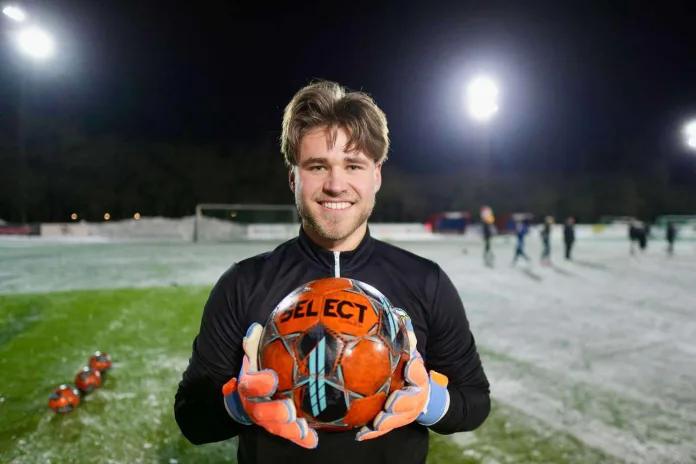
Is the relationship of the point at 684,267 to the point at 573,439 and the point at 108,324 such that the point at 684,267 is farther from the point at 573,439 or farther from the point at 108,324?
the point at 108,324

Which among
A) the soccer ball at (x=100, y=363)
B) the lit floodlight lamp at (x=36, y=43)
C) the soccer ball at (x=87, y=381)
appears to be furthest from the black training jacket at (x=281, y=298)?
the lit floodlight lamp at (x=36, y=43)

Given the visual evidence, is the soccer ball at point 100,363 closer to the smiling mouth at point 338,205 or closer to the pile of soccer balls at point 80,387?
the pile of soccer balls at point 80,387

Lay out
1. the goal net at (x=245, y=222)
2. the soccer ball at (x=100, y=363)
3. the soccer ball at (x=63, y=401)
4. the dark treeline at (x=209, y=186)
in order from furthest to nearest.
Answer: the dark treeline at (x=209, y=186), the goal net at (x=245, y=222), the soccer ball at (x=100, y=363), the soccer ball at (x=63, y=401)

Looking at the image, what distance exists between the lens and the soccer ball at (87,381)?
4.88 meters

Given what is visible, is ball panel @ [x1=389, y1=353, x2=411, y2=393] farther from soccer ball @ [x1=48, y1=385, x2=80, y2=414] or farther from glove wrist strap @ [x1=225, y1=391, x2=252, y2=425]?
soccer ball @ [x1=48, y1=385, x2=80, y2=414]

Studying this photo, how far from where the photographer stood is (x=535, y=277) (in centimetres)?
1416

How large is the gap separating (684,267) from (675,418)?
52.7 ft

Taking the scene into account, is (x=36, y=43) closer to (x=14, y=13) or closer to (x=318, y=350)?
(x=14, y=13)

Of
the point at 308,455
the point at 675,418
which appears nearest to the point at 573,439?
the point at 675,418

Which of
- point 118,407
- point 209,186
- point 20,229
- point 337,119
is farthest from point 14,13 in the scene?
point 209,186

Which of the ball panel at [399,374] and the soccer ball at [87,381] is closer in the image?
the ball panel at [399,374]

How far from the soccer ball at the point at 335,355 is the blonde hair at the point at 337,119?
61 centimetres

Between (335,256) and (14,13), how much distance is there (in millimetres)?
16067

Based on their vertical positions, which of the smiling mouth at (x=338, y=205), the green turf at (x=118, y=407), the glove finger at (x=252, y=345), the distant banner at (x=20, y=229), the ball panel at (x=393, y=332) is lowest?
the green turf at (x=118, y=407)
